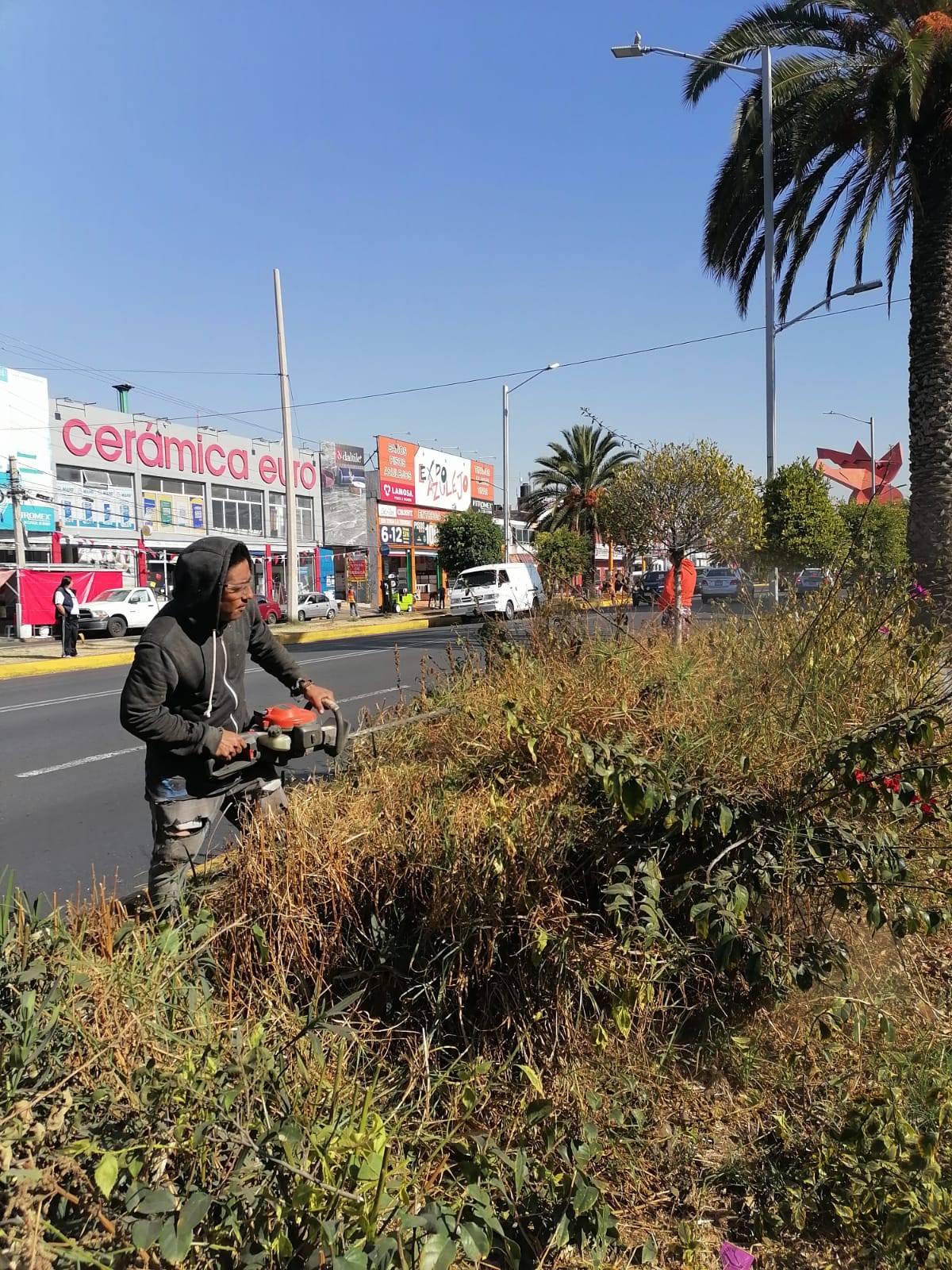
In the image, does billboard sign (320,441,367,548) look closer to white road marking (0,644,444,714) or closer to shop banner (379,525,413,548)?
shop banner (379,525,413,548)

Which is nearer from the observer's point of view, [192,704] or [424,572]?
[192,704]

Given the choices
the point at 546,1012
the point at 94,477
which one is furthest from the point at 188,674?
the point at 94,477

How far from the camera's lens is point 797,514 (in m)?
14.4

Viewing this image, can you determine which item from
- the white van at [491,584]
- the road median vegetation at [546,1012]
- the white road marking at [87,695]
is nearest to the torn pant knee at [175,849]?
the road median vegetation at [546,1012]

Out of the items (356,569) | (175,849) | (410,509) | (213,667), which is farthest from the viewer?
(410,509)

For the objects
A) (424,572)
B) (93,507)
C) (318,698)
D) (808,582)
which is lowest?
(318,698)

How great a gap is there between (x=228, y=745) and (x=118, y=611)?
2522 cm

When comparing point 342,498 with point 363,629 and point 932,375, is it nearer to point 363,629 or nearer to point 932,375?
point 363,629

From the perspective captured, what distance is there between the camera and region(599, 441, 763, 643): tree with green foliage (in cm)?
1082

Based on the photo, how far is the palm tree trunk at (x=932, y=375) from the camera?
8172 mm

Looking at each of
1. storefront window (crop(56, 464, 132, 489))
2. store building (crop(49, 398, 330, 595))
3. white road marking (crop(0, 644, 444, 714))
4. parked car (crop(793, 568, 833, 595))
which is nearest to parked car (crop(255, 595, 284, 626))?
store building (crop(49, 398, 330, 595))

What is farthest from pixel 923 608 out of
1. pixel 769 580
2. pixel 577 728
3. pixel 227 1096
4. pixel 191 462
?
pixel 191 462

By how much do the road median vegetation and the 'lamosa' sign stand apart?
31464 millimetres

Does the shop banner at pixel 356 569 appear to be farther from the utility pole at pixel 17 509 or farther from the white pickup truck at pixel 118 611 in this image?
the utility pole at pixel 17 509
